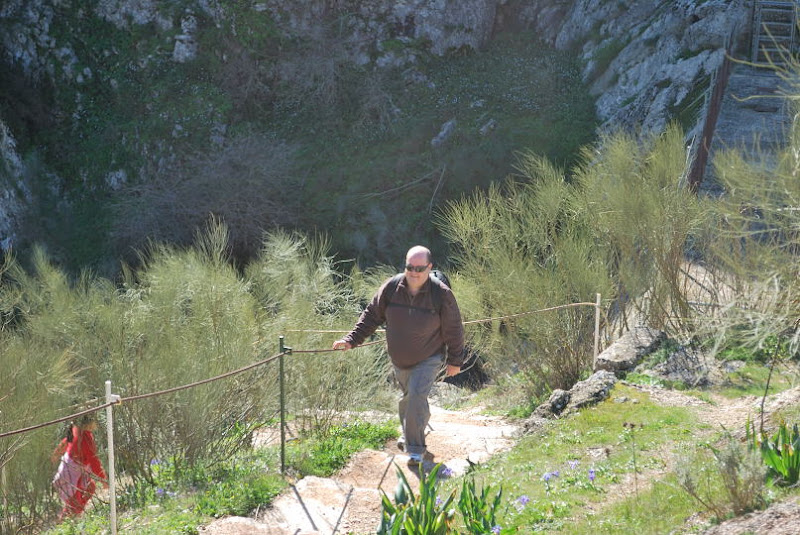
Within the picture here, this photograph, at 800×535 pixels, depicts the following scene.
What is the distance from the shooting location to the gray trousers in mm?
5633

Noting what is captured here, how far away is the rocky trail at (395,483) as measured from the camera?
3.94m

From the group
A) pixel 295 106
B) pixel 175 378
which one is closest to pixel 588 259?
pixel 175 378

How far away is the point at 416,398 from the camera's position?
5.64m

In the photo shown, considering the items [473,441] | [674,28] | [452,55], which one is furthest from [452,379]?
[452,55]

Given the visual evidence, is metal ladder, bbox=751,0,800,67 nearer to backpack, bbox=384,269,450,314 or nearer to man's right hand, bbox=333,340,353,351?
backpack, bbox=384,269,450,314

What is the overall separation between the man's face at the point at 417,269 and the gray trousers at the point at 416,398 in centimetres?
59

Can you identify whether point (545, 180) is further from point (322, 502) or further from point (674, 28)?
point (674, 28)

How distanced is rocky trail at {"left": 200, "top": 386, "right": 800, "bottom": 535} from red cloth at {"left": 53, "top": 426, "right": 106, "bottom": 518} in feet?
6.59

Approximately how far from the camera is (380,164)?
2294 centimetres

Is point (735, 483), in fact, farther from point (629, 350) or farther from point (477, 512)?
point (629, 350)

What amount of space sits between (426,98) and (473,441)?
19.0 meters

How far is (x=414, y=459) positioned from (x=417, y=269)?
1.43 m

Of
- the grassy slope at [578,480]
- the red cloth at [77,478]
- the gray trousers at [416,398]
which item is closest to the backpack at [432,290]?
the gray trousers at [416,398]

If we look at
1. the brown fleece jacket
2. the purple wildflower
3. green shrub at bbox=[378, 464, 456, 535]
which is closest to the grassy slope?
the purple wildflower
